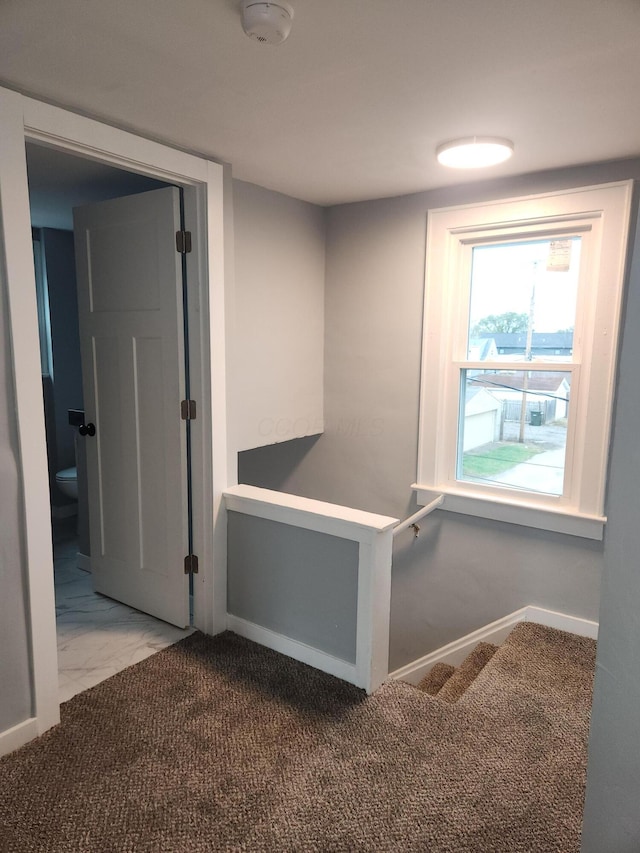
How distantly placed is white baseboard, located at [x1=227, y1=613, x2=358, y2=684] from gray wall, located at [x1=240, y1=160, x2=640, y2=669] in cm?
100

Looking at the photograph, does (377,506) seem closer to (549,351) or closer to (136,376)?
(549,351)

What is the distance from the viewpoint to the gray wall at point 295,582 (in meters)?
2.30

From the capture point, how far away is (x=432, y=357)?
3.05 meters

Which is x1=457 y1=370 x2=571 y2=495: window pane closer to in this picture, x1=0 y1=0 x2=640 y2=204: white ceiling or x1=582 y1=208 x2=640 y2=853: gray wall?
x1=0 y1=0 x2=640 y2=204: white ceiling

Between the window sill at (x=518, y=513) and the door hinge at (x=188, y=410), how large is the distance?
4.30ft

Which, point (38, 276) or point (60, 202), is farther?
point (38, 276)

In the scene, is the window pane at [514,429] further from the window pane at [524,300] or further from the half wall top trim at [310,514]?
the half wall top trim at [310,514]

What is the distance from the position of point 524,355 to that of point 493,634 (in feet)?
4.75

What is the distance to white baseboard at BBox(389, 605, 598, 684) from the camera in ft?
9.08

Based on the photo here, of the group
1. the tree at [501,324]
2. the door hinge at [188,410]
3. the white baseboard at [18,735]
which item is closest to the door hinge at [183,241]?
the door hinge at [188,410]

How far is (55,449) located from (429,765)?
3.54 m

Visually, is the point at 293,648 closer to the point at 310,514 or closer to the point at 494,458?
the point at 310,514

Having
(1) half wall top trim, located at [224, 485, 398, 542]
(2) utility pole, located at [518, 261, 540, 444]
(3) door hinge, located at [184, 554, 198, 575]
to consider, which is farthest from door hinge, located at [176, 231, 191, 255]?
(2) utility pole, located at [518, 261, 540, 444]

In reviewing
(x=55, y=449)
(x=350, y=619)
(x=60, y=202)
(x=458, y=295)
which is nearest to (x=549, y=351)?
(x=458, y=295)
